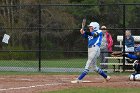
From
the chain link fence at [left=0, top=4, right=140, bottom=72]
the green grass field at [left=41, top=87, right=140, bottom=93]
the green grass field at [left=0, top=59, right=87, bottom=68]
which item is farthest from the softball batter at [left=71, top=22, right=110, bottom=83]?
the green grass field at [left=0, top=59, right=87, bottom=68]

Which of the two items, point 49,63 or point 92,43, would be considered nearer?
point 92,43

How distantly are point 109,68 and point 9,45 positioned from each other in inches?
208

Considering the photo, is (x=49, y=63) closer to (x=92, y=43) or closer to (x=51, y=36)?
(x=51, y=36)

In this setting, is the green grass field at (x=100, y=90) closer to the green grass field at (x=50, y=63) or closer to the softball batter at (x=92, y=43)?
the softball batter at (x=92, y=43)

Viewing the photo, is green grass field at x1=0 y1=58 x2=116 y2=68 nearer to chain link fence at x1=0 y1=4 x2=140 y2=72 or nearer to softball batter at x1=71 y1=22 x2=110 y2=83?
chain link fence at x1=0 y1=4 x2=140 y2=72

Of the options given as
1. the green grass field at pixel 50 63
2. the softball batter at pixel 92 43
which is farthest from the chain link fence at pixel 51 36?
the softball batter at pixel 92 43

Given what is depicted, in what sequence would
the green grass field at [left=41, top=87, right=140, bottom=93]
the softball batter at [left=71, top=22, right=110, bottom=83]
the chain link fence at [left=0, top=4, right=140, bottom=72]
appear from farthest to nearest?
the chain link fence at [left=0, top=4, right=140, bottom=72]
the softball batter at [left=71, top=22, right=110, bottom=83]
the green grass field at [left=41, top=87, right=140, bottom=93]

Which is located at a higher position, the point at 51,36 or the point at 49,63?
the point at 51,36

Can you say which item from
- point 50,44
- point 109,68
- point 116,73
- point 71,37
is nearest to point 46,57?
point 50,44

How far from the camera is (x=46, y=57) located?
86.5 feet

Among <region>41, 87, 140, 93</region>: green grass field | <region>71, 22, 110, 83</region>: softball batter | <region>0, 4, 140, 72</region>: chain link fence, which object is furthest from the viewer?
<region>0, 4, 140, 72</region>: chain link fence

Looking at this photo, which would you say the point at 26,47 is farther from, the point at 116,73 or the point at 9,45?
the point at 116,73

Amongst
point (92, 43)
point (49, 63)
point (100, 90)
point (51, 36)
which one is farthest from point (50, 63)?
point (100, 90)

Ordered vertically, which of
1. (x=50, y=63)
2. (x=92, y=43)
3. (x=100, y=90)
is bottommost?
(x=50, y=63)
